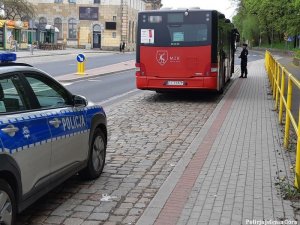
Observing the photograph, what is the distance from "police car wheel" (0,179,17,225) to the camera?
425cm

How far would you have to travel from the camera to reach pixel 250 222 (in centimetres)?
501

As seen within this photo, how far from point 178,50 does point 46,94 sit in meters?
10.8

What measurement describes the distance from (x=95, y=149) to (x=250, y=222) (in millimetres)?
2488

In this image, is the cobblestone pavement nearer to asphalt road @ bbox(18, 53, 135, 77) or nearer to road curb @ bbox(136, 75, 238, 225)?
road curb @ bbox(136, 75, 238, 225)

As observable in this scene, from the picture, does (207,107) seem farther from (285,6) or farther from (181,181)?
(285,6)

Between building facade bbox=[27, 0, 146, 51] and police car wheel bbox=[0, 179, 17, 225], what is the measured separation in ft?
274

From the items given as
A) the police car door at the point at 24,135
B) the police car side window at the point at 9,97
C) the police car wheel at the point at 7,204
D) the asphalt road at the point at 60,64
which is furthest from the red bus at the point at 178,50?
the police car wheel at the point at 7,204

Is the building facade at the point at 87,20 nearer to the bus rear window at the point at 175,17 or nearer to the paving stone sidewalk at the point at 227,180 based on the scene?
the bus rear window at the point at 175,17

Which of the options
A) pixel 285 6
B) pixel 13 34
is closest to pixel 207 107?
pixel 285 6

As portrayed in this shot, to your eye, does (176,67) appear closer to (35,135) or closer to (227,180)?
(227,180)

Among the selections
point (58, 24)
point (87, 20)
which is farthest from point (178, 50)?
point (58, 24)

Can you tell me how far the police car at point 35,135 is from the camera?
4367 millimetres

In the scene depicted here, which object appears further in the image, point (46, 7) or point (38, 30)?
point (46, 7)

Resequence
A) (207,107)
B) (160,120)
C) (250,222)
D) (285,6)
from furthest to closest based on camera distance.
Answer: (285,6), (207,107), (160,120), (250,222)
